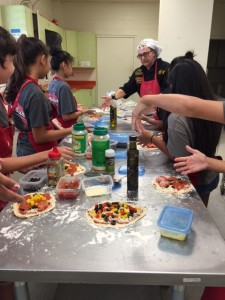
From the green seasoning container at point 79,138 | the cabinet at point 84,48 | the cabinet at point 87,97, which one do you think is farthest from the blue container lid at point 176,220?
the cabinet at point 84,48

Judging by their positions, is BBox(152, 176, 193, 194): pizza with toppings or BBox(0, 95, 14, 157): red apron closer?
BBox(152, 176, 193, 194): pizza with toppings

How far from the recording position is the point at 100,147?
1432 mm

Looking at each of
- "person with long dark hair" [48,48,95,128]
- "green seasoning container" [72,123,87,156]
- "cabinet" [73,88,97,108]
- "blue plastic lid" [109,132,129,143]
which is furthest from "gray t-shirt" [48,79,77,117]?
"cabinet" [73,88,97,108]

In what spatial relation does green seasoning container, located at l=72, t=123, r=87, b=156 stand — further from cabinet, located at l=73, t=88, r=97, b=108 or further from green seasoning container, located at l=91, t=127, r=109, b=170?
cabinet, located at l=73, t=88, r=97, b=108

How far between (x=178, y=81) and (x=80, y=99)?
424 cm

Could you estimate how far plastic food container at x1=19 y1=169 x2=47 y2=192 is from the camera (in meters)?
1.28

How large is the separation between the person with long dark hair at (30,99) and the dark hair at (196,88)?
32.4 inches

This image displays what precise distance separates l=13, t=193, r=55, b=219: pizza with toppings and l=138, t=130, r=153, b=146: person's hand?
2.65ft

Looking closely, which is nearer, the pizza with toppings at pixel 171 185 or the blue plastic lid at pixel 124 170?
the pizza with toppings at pixel 171 185

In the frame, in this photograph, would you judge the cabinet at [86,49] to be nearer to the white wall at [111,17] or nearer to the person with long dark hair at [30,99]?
the white wall at [111,17]

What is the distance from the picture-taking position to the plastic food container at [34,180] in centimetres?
128

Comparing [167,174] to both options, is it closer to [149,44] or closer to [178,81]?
[178,81]

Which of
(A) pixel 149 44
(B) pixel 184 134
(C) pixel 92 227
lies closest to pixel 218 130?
(B) pixel 184 134

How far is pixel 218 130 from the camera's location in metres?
1.50
